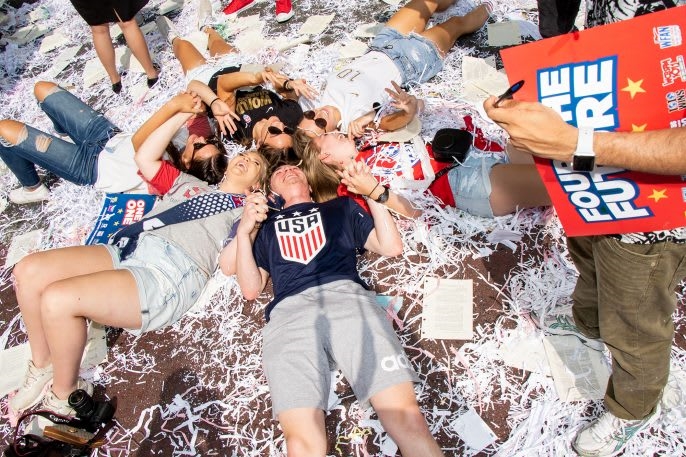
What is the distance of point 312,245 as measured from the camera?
3.18 m

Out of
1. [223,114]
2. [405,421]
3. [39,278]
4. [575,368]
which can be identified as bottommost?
[575,368]

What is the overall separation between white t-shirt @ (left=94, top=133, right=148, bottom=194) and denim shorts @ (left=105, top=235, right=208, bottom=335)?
2.84 ft

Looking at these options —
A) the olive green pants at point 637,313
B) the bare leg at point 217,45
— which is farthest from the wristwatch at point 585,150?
the bare leg at point 217,45

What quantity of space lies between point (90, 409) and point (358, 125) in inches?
116

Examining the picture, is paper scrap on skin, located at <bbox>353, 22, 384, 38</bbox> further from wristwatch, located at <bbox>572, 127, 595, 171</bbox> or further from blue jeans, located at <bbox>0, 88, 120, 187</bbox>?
wristwatch, located at <bbox>572, 127, 595, 171</bbox>

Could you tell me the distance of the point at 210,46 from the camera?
579 centimetres

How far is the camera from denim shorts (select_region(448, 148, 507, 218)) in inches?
130

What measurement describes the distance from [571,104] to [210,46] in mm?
5073

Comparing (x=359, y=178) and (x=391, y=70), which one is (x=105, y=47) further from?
(x=359, y=178)

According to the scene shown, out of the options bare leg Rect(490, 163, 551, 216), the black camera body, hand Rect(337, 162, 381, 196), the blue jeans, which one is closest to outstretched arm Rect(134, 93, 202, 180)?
the blue jeans

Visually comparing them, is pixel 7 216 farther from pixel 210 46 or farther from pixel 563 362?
pixel 563 362

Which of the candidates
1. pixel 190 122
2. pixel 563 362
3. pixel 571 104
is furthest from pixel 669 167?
pixel 190 122

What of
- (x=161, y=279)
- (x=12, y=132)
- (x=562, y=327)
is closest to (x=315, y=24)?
(x=12, y=132)

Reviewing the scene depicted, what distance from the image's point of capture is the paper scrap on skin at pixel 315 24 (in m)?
5.83
